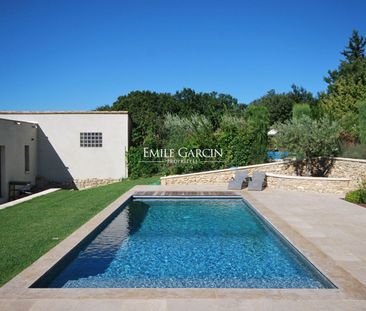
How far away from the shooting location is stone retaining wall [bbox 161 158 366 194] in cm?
1597

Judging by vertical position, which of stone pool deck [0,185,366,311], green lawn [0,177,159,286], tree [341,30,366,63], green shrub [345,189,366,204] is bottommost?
stone pool deck [0,185,366,311]

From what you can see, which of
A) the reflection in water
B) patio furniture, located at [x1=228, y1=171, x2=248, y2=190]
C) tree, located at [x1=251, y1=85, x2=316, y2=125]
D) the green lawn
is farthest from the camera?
tree, located at [x1=251, y1=85, x2=316, y2=125]

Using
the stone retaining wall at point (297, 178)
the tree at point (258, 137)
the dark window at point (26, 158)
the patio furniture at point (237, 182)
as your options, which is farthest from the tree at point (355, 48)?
the dark window at point (26, 158)

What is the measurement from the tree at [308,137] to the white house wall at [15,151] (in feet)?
42.4

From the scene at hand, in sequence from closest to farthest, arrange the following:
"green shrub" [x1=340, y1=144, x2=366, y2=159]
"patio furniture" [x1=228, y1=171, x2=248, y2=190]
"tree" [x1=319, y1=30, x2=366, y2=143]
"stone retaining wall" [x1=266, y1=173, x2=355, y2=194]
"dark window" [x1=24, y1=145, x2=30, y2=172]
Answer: "stone retaining wall" [x1=266, y1=173, x2=355, y2=194]
"patio furniture" [x1=228, y1=171, x2=248, y2=190]
"green shrub" [x1=340, y1=144, x2=366, y2=159]
"dark window" [x1=24, y1=145, x2=30, y2=172]
"tree" [x1=319, y1=30, x2=366, y2=143]

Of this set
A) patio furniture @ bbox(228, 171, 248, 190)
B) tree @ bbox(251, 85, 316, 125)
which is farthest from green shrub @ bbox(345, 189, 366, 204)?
tree @ bbox(251, 85, 316, 125)

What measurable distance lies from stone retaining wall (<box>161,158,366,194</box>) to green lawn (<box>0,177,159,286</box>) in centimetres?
511

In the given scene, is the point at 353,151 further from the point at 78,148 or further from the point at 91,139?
the point at 78,148

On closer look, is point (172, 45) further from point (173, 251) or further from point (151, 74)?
point (173, 251)

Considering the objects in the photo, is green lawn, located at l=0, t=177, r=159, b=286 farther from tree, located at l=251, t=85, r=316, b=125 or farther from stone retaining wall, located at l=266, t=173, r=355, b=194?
tree, located at l=251, t=85, r=316, b=125

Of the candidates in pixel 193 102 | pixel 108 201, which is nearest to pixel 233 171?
pixel 108 201

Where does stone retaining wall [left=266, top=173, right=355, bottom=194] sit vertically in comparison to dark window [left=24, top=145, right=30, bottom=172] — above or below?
below

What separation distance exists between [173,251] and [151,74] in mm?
34404

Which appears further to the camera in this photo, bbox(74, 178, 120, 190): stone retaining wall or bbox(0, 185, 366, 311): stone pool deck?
bbox(74, 178, 120, 190): stone retaining wall
